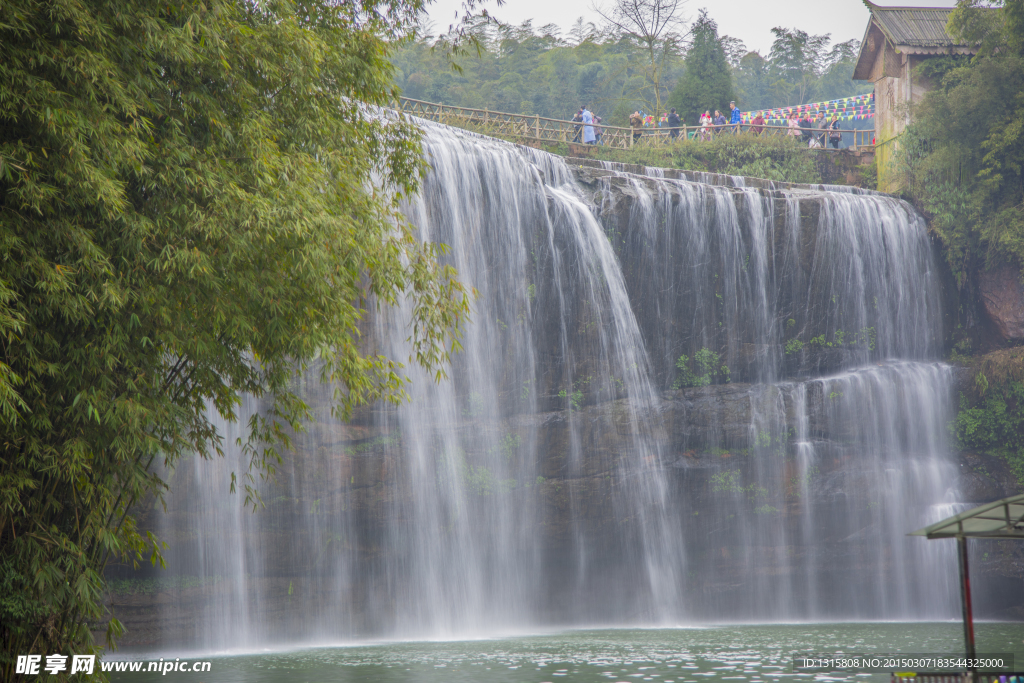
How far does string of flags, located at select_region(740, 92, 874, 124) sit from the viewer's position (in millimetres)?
40125

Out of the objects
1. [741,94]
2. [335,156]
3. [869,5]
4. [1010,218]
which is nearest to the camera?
[335,156]

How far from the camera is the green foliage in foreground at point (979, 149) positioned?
78.9 feet

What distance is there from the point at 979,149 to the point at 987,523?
20134 mm

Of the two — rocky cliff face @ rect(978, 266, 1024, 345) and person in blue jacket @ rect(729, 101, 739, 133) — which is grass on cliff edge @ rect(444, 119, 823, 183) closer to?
person in blue jacket @ rect(729, 101, 739, 133)

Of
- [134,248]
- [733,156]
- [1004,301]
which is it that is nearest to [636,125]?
[733,156]

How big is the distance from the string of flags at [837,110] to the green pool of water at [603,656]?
27313 mm

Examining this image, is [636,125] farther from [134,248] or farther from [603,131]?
[134,248]

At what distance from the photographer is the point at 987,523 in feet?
27.2

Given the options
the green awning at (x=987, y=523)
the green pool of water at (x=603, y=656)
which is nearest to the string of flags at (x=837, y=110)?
the green pool of water at (x=603, y=656)

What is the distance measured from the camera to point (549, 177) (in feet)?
74.5

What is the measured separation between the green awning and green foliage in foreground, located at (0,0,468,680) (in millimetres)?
5963

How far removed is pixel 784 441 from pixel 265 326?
1744 cm

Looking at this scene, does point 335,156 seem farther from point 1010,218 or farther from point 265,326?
point 1010,218

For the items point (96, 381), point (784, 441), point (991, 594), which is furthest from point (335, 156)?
point (991, 594)
